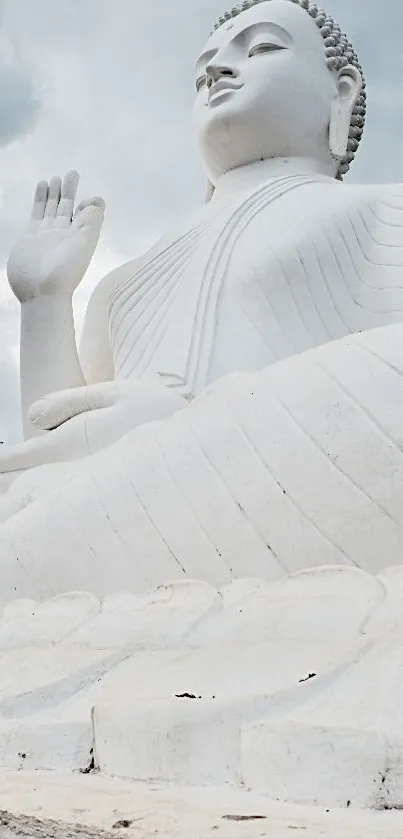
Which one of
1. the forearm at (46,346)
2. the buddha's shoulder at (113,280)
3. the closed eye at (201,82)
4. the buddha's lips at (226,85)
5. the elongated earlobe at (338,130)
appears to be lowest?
the forearm at (46,346)

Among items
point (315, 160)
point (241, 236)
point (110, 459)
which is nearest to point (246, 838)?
point (110, 459)

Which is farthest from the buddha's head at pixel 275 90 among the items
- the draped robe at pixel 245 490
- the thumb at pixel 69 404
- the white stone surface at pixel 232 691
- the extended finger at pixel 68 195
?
the white stone surface at pixel 232 691

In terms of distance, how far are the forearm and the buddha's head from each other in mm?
1027

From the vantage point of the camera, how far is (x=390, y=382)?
152 cm

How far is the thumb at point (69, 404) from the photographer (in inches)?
101

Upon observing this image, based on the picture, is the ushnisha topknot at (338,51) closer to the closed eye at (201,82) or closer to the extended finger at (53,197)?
the closed eye at (201,82)

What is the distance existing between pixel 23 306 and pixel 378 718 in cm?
263

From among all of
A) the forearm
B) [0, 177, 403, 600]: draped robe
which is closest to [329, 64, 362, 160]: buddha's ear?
the forearm

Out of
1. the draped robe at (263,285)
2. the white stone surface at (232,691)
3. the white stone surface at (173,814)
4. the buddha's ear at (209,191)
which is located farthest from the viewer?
the buddha's ear at (209,191)

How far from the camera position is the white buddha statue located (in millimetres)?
1526

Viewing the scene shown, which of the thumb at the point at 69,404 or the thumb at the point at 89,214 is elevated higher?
the thumb at the point at 89,214

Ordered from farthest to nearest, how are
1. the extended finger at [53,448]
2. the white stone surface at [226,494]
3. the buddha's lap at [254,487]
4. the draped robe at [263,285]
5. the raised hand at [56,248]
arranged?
1. the raised hand at [56,248]
2. the draped robe at [263,285]
3. the extended finger at [53,448]
4. the buddha's lap at [254,487]
5. the white stone surface at [226,494]

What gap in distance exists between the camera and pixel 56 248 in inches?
128

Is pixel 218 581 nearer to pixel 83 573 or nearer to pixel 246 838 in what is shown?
pixel 83 573
